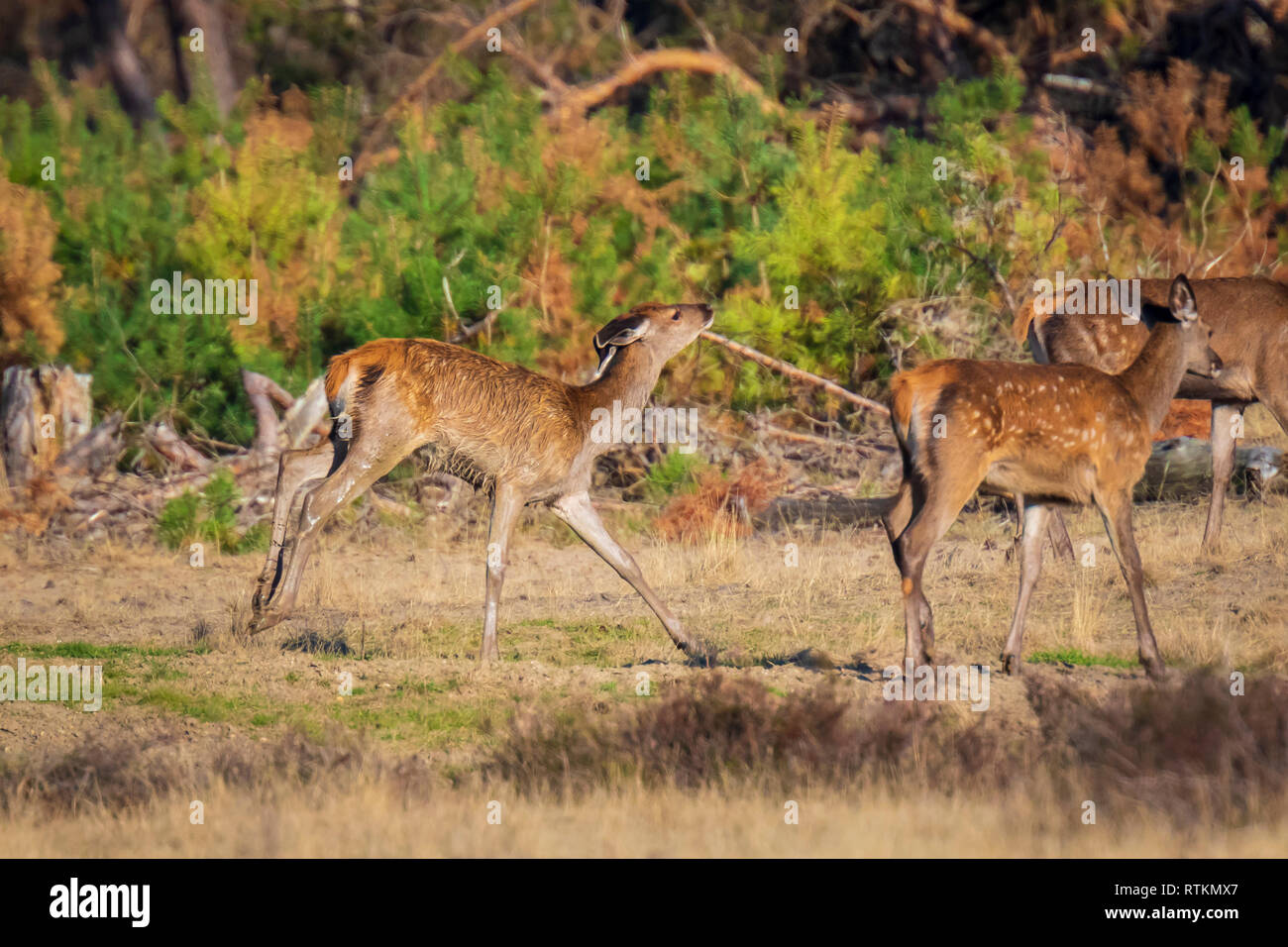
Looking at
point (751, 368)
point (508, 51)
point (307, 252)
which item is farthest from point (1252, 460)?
point (508, 51)

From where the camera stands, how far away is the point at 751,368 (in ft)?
53.8

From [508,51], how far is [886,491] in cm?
1297

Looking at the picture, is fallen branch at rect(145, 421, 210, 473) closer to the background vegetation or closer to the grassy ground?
the background vegetation

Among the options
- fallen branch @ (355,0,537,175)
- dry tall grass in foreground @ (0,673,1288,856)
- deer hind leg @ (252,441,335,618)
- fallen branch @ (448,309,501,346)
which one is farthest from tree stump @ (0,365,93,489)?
fallen branch @ (355,0,537,175)

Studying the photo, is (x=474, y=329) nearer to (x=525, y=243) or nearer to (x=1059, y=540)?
(x=525, y=243)

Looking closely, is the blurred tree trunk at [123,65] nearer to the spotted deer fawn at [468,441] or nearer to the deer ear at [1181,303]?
the spotted deer fawn at [468,441]

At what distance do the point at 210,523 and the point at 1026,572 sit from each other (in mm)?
7819

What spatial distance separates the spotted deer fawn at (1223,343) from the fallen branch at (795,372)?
9.66 feet

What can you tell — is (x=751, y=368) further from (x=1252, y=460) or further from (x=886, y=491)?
(x=1252, y=460)

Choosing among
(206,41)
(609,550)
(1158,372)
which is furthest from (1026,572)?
(206,41)

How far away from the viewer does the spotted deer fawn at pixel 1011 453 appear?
8938 millimetres

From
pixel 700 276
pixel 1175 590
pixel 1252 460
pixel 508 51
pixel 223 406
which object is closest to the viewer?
pixel 1175 590

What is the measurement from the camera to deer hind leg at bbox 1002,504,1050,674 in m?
9.41

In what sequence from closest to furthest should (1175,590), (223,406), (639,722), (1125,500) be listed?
(639,722)
(1125,500)
(1175,590)
(223,406)
